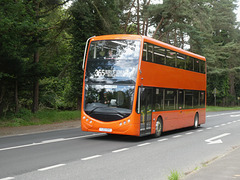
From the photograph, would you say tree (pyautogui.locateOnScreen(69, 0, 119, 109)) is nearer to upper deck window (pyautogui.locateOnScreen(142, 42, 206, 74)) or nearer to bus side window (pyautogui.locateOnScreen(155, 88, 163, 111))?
upper deck window (pyautogui.locateOnScreen(142, 42, 206, 74))

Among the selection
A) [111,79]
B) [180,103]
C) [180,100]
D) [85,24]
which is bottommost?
[180,103]

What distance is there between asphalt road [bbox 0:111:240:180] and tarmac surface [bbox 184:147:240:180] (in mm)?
487

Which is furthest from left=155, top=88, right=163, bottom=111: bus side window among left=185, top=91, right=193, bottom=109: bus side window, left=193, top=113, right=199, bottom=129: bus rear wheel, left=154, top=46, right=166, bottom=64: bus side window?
left=193, top=113, right=199, bottom=129: bus rear wheel

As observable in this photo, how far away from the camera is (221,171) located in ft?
24.3

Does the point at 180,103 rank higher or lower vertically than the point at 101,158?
higher

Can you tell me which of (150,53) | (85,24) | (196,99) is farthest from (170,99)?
(85,24)

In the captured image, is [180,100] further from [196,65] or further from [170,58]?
[196,65]

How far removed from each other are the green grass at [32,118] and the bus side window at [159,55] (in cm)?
871

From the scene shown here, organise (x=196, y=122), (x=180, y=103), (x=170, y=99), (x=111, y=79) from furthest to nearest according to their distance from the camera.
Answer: (x=196, y=122), (x=180, y=103), (x=170, y=99), (x=111, y=79)

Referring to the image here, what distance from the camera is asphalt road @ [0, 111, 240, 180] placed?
7836 mm

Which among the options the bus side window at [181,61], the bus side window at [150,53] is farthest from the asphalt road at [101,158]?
the bus side window at [181,61]

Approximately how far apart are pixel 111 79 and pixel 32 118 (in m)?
9.19

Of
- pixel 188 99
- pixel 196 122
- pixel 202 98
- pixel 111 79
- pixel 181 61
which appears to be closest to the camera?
pixel 111 79

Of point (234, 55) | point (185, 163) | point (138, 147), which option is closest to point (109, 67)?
point (138, 147)
